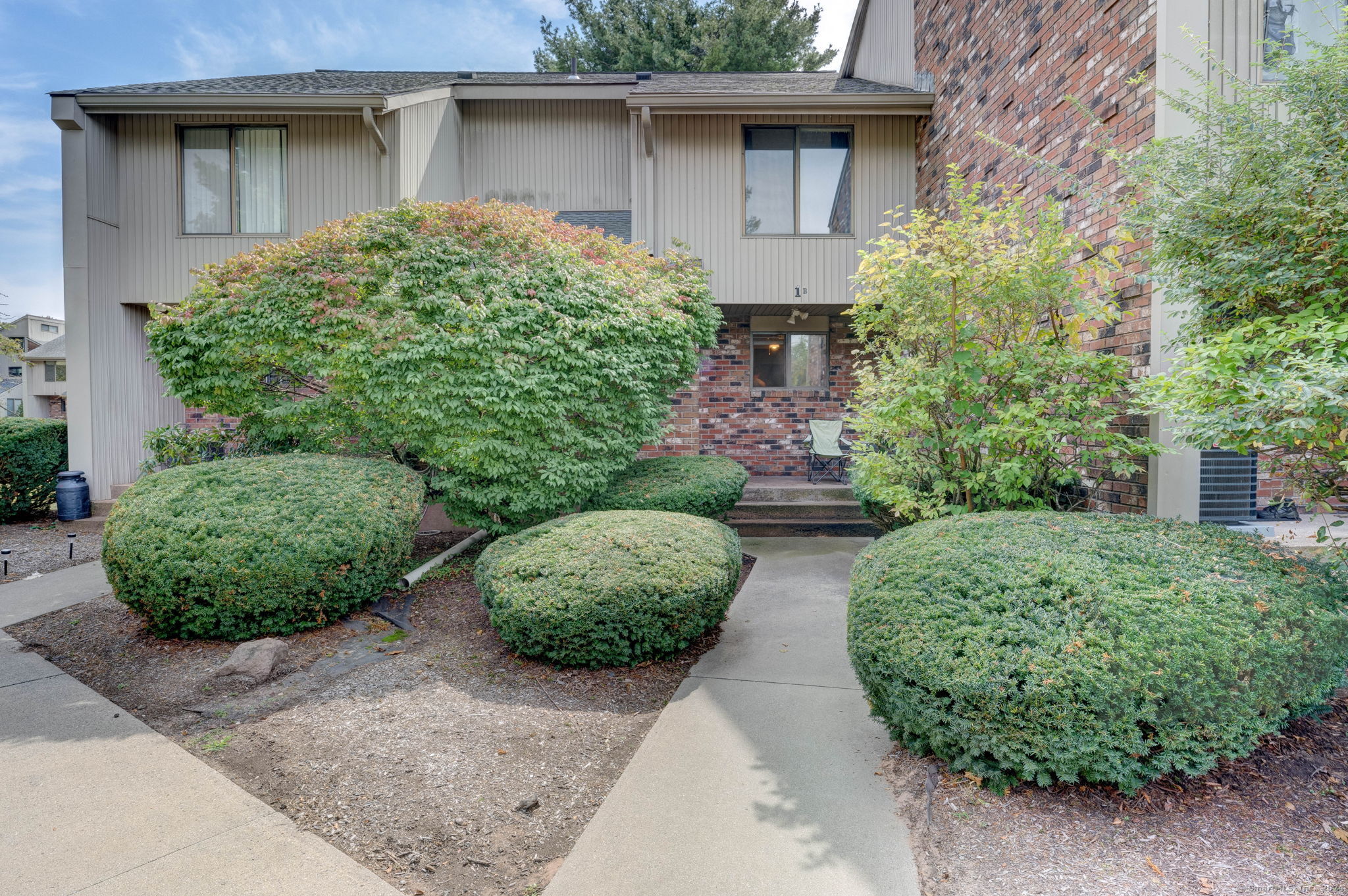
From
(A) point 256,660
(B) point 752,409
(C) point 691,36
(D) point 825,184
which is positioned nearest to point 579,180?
(D) point 825,184

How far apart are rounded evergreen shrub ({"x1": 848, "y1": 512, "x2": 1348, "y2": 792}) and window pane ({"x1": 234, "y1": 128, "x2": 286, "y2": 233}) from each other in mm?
9169

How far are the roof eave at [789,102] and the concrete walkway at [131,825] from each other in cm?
784

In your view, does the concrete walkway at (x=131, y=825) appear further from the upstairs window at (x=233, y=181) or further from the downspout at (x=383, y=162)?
the upstairs window at (x=233, y=181)

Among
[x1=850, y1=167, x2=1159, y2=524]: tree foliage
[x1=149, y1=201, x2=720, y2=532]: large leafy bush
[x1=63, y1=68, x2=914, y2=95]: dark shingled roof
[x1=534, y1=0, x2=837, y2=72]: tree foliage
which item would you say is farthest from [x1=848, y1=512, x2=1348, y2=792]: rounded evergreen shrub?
[x1=534, y1=0, x2=837, y2=72]: tree foliage

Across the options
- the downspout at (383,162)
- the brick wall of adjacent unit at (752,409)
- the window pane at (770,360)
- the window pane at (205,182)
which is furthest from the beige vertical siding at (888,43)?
the window pane at (205,182)

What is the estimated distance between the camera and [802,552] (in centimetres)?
616

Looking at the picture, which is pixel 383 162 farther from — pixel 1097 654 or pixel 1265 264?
pixel 1097 654

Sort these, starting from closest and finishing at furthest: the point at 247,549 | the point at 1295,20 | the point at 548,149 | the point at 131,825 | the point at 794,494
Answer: the point at 131,825 < the point at 247,549 < the point at 1295,20 < the point at 794,494 < the point at 548,149

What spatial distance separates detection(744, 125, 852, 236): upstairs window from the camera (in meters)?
8.52

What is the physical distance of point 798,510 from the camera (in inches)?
284

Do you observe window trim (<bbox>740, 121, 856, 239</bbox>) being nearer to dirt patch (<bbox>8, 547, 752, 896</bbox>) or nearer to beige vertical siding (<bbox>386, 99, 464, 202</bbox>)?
beige vertical siding (<bbox>386, 99, 464, 202</bbox>)

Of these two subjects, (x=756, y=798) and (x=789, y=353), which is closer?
(x=756, y=798)

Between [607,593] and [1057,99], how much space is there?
5.23m

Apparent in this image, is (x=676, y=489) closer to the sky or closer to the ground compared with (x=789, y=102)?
closer to the ground
